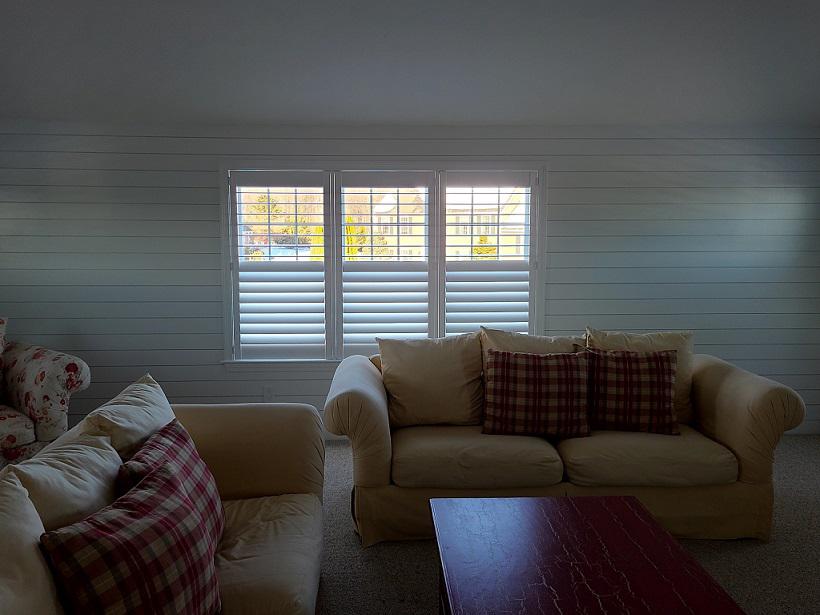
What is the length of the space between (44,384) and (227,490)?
164 cm

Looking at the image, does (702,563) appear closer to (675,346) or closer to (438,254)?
(675,346)

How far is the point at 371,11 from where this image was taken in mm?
2730

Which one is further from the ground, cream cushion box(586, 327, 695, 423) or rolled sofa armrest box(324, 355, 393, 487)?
cream cushion box(586, 327, 695, 423)

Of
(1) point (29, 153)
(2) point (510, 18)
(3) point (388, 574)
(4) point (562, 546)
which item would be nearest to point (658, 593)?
(4) point (562, 546)

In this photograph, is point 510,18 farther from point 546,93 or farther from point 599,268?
point 599,268

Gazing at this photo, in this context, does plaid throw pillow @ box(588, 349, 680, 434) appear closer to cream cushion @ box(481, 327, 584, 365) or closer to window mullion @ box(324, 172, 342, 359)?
cream cushion @ box(481, 327, 584, 365)

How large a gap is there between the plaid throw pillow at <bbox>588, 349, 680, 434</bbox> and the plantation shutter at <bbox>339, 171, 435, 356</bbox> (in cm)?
146

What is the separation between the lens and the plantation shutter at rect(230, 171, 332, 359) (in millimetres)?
4055

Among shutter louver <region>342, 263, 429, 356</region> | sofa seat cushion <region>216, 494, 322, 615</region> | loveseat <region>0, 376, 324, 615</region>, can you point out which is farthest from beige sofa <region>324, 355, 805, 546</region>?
shutter louver <region>342, 263, 429, 356</region>

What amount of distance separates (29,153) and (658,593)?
4.25 meters

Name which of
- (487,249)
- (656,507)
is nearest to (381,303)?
(487,249)

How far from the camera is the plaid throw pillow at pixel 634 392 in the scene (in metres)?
2.93

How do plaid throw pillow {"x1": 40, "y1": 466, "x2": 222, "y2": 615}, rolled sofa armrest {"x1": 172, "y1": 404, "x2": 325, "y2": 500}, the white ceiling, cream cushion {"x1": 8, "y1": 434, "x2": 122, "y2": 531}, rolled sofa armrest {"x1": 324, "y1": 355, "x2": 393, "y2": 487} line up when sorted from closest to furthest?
plaid throw pillow {"x1": 40, "y1": 466, "x2": 222, "y2": 615} → cream cushion {"x1": 8, "y1": 434, "x2": 122, "y2": 531} → rolled sofa armrest {"x1": 172, "y1": 404, "x2": 325, "y2": 500} → rolled sofa armrest {"x1": 324, "y1": 355, "x2": 393, "y2": 487} → the white ceiling

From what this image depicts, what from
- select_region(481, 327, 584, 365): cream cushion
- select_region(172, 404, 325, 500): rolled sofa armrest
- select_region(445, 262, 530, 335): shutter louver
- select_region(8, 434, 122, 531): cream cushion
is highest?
select_region(445, 262, 530, 335): shutter louver
